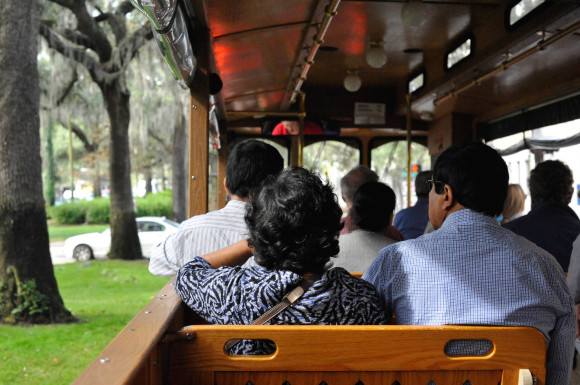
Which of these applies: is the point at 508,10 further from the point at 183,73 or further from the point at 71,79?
the point at 71,79

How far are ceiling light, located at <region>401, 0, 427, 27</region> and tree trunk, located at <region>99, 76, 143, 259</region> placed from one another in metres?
9.94

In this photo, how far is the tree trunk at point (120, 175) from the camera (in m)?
14.4

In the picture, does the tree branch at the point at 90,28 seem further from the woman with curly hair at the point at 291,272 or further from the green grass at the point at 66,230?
the woman with curly hair at the point at 291,272

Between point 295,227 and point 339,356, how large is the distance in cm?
35

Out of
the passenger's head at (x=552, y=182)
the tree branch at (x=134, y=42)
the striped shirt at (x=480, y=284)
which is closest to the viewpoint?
the striped shirt at (x=480, y=284)

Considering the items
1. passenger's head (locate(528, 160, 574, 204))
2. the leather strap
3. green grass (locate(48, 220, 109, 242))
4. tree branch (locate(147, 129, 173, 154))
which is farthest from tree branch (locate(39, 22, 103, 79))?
the leather strap

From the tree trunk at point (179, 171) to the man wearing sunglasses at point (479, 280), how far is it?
53.3 feet

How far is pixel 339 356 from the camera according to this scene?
1588mm

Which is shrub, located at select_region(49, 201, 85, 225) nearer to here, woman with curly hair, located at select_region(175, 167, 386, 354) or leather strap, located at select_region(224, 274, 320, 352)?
woman with curly hair, located at select_region(175, 167, 386, 354)

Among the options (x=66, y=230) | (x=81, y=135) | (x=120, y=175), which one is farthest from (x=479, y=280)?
(x=66, y=230)

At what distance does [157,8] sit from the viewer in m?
2.66

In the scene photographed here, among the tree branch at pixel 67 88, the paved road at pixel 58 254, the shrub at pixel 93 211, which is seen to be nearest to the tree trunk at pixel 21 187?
the tree branch at pixel 67 88

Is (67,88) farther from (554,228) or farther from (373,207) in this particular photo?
(554,228)

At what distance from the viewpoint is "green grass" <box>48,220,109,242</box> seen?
2509 cm
